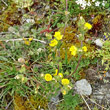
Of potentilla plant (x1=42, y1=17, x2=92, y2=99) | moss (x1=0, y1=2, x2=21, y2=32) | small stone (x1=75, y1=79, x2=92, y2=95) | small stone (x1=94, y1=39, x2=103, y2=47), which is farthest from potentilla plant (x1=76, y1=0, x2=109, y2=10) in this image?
small stone (x1=75, y1=79, x2=92, y2=95)

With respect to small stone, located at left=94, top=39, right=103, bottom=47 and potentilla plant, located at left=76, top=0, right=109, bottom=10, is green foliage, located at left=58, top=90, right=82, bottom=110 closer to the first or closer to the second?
small stone, located at left=94, top=39, right=103, bottom=47

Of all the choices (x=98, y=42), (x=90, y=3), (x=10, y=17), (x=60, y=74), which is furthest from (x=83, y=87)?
(x=10, y=17)

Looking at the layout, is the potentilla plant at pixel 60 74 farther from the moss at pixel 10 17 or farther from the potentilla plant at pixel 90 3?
the moss at pixel 10 17

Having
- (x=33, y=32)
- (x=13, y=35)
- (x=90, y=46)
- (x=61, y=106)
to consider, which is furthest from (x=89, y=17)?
(x=61, y=106)

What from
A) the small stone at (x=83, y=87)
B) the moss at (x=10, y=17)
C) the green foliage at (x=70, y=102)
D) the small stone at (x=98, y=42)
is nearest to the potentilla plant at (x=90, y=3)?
the small stone at (x=98, y=42)

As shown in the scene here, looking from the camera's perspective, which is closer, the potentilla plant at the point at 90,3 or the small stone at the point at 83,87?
the small stone at the point at 83,87

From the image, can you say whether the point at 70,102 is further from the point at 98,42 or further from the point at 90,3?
the point at 90,3

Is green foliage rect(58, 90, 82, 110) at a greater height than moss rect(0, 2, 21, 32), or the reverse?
moss rect(0, 2, 21, 32)

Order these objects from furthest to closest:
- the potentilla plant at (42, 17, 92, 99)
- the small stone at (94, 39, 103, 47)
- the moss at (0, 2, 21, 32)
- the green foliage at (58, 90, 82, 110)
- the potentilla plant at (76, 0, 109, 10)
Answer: the moss at (0, 2, 21, 32)
the potentilla plant at (76, 0, 109, 10)
the small stone at (94, 39, 103, 47)
the green foliage at (58, 90, 82, 110)
the potentilla plant at (42, 17, 92, 99)

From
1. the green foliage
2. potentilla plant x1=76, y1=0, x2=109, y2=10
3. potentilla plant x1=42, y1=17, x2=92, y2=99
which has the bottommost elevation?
the green foliage
